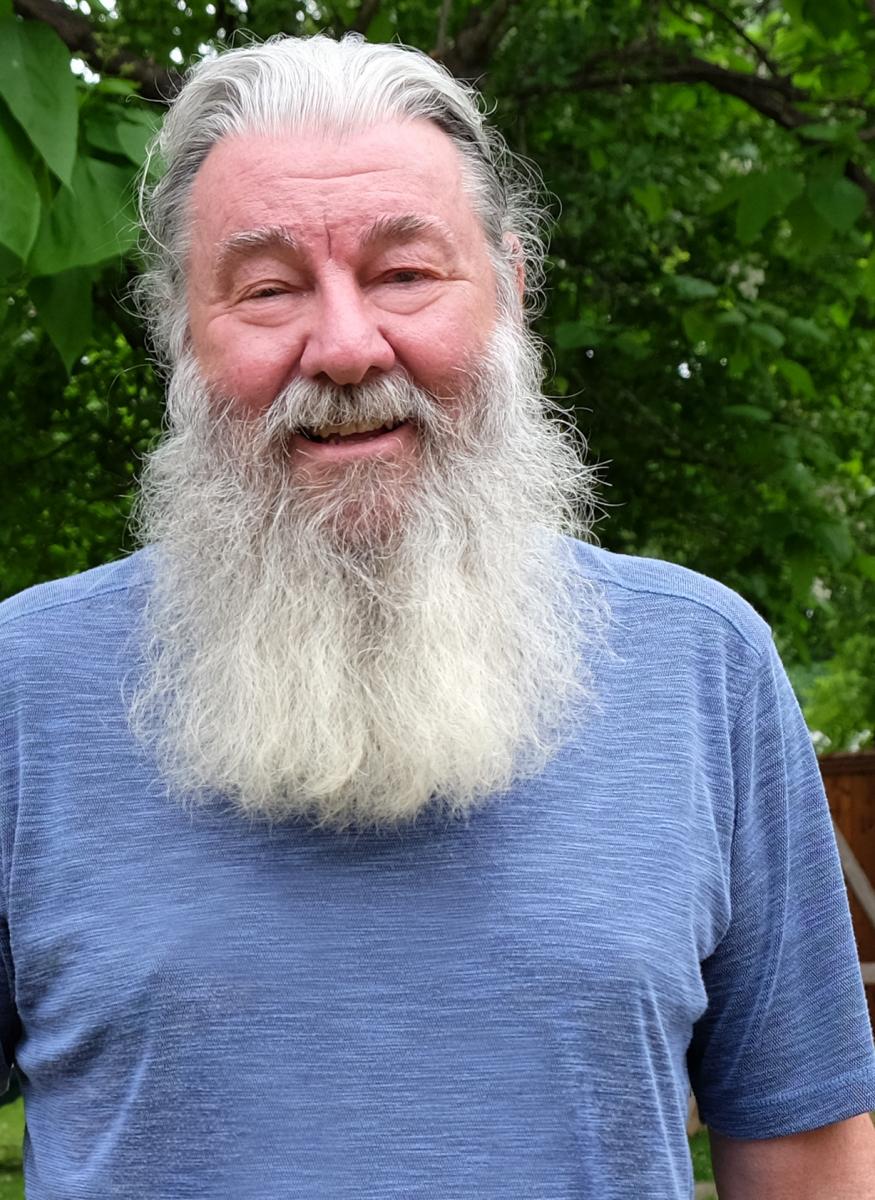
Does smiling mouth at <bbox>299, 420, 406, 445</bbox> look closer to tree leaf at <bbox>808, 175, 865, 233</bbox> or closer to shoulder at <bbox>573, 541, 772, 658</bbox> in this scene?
shoulder at <bbox>573, 541, 772, 658</bbox>

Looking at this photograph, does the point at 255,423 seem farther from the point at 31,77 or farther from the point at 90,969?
the point at 31,77

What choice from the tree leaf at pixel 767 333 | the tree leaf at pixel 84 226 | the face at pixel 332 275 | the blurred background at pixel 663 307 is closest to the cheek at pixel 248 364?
the face at pixel 332 275

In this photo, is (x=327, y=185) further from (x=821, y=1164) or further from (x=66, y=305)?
(x=821, y=1164)

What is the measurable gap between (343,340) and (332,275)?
0.29 feet

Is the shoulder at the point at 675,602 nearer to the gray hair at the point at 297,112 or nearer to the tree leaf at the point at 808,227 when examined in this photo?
the gray hair at the point at 297,112

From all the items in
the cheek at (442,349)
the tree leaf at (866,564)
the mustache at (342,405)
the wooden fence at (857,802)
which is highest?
the cheek at (442,349)

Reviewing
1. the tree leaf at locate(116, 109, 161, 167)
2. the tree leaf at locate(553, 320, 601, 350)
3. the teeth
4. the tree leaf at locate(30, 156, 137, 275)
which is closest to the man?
the teeth

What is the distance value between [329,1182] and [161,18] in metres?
3.31

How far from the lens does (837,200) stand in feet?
11.8

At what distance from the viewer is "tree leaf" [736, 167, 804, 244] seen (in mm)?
3650

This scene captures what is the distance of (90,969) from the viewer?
159cm

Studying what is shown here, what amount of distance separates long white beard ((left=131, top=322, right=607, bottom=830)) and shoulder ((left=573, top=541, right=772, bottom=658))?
3cm

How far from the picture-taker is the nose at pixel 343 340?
1.67 m

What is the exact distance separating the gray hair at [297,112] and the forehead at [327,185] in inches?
0.9
